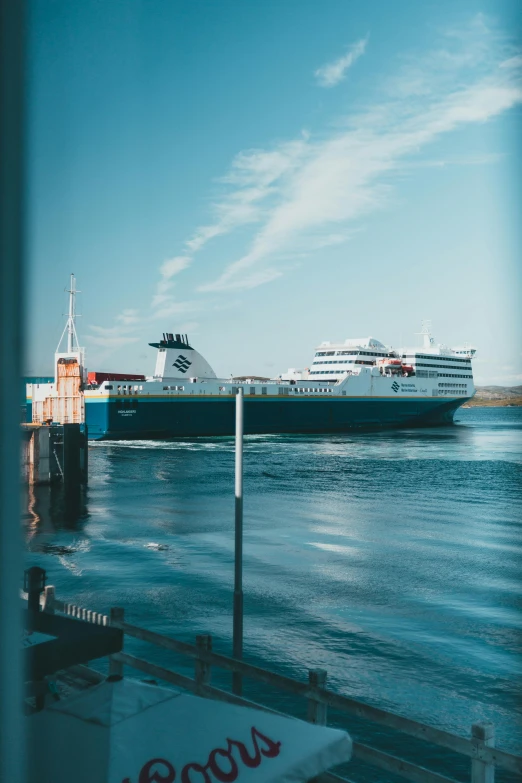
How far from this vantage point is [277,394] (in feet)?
207

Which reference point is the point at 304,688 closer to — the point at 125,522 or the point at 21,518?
the point at 21,518

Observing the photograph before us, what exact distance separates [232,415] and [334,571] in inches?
1859

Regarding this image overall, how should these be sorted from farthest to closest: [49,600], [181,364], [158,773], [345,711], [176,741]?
[181,364] → [49,600] → [345,711] → [176,741] → [158,773]

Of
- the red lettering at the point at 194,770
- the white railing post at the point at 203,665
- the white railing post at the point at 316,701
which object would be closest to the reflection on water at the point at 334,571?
the red lettering at the point at 194,770

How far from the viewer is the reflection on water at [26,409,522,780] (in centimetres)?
900

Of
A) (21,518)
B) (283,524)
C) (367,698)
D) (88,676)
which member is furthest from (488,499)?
(21,518)

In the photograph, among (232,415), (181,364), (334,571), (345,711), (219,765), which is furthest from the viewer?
(181,364)

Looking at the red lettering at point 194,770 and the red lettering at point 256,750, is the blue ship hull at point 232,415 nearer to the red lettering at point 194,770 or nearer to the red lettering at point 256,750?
the red lettering at point 256,750

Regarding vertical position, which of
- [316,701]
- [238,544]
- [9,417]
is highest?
[9,417]

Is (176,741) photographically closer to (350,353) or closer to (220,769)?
(220,769)

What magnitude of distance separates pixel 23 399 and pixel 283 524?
2030 centimetres

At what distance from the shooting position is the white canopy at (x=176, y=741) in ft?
10.9

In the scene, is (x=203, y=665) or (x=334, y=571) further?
(x=334, y=571)

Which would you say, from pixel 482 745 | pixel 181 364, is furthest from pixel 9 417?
pixel 181 364
